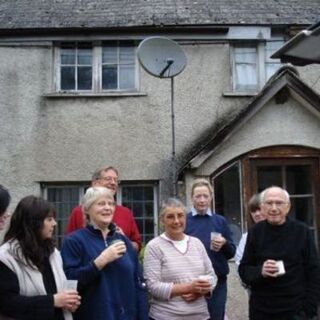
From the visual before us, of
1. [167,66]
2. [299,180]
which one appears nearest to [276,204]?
[167,66]

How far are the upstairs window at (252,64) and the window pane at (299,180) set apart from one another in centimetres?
161

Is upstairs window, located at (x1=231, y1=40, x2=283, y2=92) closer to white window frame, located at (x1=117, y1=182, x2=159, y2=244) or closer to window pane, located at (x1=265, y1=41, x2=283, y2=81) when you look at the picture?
window pane, located at (x1=265, y1=41, x2=283, y2=81)

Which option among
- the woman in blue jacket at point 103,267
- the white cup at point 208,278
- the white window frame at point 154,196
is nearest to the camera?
the woman in blue jacket at point 103,267

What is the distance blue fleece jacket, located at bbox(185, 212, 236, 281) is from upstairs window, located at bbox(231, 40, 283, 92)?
4625mm

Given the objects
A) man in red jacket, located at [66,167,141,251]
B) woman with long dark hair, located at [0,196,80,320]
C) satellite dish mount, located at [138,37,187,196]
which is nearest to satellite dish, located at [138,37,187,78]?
satellite dish mount, located at [138,37,187,196]

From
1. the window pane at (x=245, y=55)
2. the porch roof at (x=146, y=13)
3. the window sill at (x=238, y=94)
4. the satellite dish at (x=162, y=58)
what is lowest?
the window sill at (x=238, y=94)

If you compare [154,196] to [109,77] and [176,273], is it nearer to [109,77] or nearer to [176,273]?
[109,77]

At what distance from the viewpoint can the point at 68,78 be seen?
9.75 meters

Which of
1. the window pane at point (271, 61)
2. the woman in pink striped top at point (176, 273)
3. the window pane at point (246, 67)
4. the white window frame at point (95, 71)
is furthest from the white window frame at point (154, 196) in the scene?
the woman in pink striped top at point (176, 273)

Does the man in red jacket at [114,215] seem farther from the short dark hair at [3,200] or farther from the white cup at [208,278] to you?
the short dark hair at [3,200]

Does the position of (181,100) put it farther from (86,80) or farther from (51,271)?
(51,271)

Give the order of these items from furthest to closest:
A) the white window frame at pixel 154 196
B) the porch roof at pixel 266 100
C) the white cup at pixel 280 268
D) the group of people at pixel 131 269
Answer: the white window frame at pixel 154 196, the porch roof at pixel 266 100, the white cup at pixel 280 268, the group of people at pixel 131 269

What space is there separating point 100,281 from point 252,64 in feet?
22.0

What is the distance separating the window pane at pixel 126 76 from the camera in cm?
973
